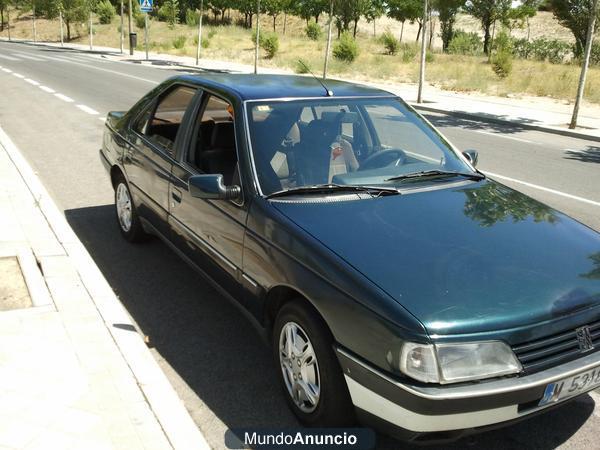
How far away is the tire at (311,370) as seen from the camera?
110 inches

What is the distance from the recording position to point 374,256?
2.87 meters

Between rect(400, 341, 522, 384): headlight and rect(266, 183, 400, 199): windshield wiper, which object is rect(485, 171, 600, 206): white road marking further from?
rect(400, 341, 522, 384): headlight

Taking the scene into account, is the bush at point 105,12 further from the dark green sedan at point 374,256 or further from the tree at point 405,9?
the dark green sedan at point 374,256

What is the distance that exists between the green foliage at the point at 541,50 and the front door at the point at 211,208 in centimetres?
3589

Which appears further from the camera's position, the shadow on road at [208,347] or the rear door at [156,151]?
the rear door at [156,151]

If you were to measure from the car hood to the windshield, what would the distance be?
260 mm

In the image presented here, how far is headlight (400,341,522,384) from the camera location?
2.44 m

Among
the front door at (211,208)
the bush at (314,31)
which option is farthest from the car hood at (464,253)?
the bush at (314,31)

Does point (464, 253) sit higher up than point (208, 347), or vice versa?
point (464, 253)

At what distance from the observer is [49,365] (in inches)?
135

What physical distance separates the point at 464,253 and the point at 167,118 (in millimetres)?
2970

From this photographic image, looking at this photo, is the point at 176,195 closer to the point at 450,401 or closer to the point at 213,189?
the point at 213,189

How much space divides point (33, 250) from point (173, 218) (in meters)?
1.51

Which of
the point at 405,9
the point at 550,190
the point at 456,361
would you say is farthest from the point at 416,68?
the point at 405,9
